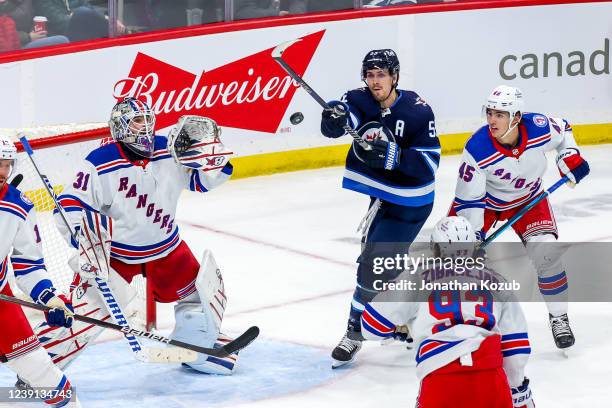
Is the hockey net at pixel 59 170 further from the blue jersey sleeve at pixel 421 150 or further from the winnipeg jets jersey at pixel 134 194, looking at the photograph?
the blue jersey sleeve at pixel 421 150

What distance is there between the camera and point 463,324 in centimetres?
362

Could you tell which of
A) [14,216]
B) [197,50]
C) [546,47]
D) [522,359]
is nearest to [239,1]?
[197,50]

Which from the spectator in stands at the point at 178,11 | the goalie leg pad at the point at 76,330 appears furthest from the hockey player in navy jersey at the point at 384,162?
the spectator in stands at the point at 178,11

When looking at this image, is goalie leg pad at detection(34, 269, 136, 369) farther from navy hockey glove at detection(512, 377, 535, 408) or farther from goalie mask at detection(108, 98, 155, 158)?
navy hockey glove at detection(512, 377, 535, 408)

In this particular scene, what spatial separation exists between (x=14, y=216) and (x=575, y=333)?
2.60m

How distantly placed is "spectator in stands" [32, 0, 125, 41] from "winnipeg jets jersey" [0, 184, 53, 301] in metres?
3.49

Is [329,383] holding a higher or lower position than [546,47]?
lower

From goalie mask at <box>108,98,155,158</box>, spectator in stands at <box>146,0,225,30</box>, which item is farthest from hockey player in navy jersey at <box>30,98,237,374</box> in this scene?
spectator in stands at <box>146,0,225,30</box>

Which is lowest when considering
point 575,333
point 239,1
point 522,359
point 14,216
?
point 575,333

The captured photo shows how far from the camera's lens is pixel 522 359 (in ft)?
12.2

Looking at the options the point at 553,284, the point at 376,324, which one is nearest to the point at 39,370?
the point at 376,324

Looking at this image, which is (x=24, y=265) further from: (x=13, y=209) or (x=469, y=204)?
(x=469, y=204)

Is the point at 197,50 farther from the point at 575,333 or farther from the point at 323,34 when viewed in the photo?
the point at 575,333

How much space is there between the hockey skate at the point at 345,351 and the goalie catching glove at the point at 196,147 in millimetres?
911
